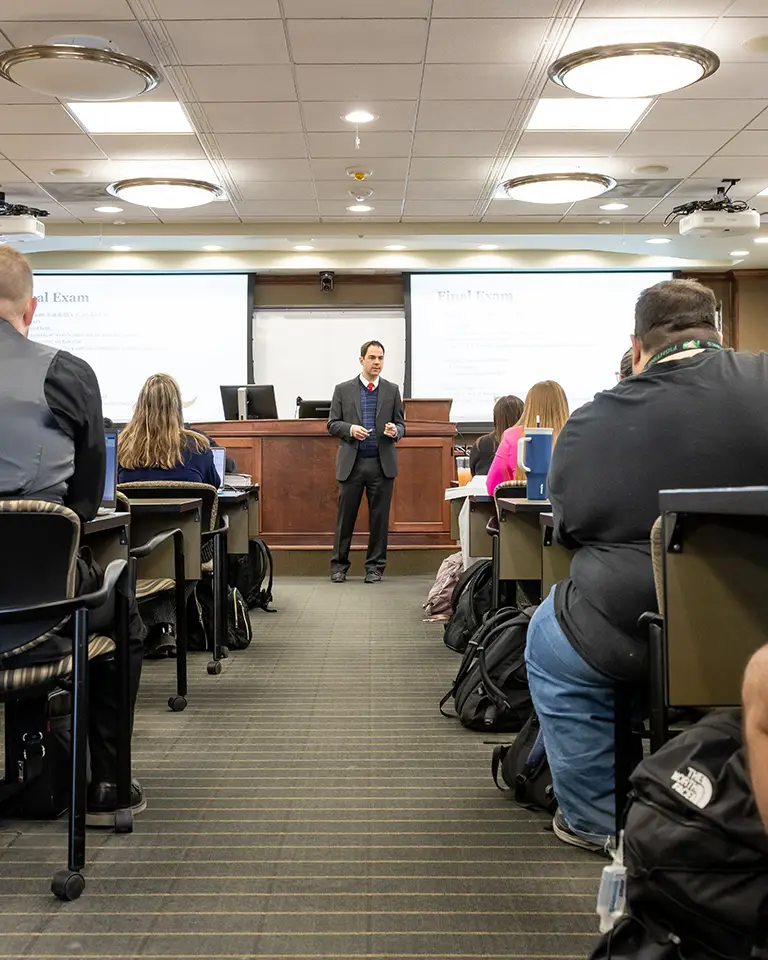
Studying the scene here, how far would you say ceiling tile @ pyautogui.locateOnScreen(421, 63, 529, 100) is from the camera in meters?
5.21

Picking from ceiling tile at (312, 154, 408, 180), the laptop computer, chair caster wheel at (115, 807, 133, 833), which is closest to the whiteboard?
ceiling tile at (312, 154, 408, 180)

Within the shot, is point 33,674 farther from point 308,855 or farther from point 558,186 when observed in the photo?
point 558,186

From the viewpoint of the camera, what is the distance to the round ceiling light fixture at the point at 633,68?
4.93 metres

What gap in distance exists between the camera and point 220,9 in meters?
4.49

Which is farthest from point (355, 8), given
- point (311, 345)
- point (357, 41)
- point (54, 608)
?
point (311, 345)

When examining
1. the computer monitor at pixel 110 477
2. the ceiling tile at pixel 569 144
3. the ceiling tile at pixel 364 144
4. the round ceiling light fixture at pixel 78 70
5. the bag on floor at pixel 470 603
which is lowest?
the bag on floor at pixel 470 603

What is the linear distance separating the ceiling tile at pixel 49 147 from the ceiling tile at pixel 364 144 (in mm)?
1514

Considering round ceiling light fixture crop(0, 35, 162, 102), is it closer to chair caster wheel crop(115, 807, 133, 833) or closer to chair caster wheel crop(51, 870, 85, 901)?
chair caster wheel crop(115, 807, 133, 833)

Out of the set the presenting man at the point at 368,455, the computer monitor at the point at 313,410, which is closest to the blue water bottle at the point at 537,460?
the presenting man at the point at 368,455

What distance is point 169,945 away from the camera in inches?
68.2

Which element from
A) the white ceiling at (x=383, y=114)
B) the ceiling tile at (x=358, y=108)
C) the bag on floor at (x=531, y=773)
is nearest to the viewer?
the bag on floor at (x=531, y=773)

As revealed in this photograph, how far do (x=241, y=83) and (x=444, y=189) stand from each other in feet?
8.83

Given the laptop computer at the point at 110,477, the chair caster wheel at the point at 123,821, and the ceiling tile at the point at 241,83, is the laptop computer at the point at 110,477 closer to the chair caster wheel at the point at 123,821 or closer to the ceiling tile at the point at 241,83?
the chair caster wheel at the point at 123,821

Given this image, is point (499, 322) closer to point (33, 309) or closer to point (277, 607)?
point (277, 607)
